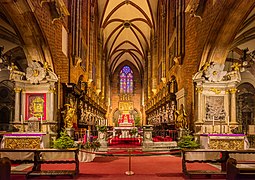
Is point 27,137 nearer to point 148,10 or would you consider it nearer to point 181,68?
point 181,68

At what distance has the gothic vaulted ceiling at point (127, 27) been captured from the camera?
30.1 meters

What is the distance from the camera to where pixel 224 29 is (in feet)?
40.2

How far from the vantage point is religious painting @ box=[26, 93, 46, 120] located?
1295cm

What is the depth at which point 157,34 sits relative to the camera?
95.3 ft

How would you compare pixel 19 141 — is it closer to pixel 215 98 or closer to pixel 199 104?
pixel 199 104

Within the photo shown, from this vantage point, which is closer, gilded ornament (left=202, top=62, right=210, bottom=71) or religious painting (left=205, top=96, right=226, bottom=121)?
religious painting (left=205, top=96, right=226, bottom=121)

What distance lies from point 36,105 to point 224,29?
8.59 m

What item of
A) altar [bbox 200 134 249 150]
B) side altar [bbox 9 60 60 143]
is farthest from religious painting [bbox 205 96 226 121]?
side altar [bbox 9 60 60 143]

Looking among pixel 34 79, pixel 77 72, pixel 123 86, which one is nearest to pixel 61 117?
pixel 34 79

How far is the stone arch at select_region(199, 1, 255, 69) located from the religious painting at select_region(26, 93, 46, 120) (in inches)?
282

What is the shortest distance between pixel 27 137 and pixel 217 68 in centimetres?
823

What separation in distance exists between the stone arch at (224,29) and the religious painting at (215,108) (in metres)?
1.60

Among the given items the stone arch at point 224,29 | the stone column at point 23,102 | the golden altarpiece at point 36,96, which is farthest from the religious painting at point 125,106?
the stone column at point 23,102

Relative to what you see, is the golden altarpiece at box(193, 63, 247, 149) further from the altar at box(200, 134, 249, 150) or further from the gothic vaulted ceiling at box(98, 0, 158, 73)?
the gothic vaulted ceiling at box(98, 0, 158, 73)
